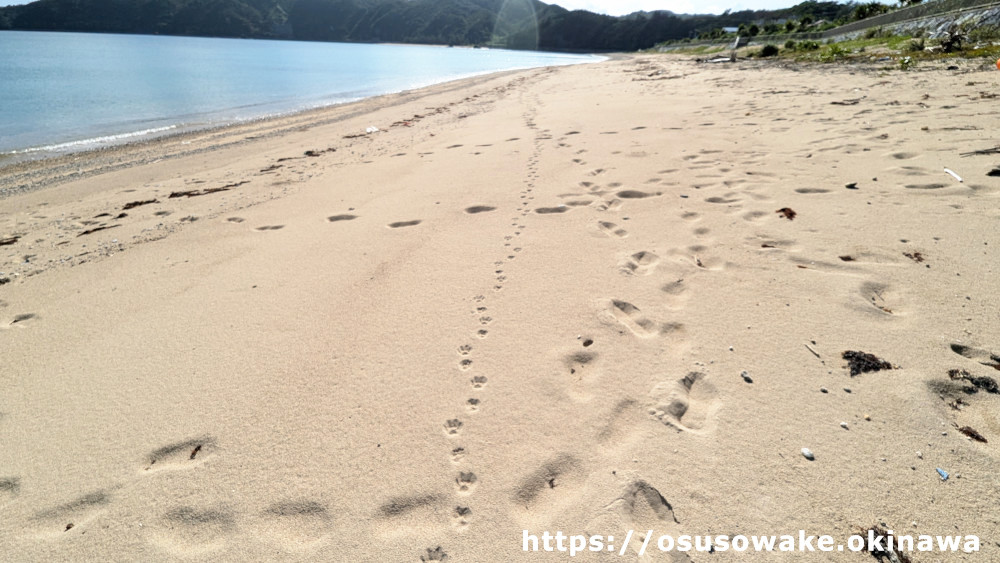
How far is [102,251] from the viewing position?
4156 mm

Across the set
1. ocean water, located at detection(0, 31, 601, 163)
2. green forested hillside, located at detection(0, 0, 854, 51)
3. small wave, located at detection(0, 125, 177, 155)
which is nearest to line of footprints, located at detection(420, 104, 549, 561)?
small wave, located at detection(0, 125, 177, 155)

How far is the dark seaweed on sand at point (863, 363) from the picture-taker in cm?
193

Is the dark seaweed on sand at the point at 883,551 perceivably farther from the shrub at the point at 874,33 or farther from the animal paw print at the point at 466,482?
the shrub at the point at 874,33

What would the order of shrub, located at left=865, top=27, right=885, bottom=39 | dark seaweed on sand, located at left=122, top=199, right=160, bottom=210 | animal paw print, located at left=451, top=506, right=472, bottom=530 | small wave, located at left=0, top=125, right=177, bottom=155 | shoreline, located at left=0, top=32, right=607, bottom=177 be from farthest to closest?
shrub, located at left=865, top=27, right=885, bottom=39
small wave, located at left=0, top=125, right=177, bottom=155
shoreline, located at left=0, top=32, right=607, bottom=177
dark seaweed on sand, located at left=122, top=199, right=160, bottom=210
animal paw print, located at left=451, top=506, right=472, bottom=530

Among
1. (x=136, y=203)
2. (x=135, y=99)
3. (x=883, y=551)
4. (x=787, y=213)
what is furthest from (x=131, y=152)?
(x=883, y=551)

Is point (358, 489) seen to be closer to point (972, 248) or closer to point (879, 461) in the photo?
point (879, 461)

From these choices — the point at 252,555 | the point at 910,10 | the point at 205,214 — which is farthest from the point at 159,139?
the point at 910,10

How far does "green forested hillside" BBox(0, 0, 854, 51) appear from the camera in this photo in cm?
8600

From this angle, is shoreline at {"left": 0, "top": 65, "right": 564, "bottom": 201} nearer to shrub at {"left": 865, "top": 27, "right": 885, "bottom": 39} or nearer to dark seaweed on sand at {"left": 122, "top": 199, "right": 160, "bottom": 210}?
dark seaweed on sand at {"left": 122, "top": 199, "right": 160, "bottom": 210}

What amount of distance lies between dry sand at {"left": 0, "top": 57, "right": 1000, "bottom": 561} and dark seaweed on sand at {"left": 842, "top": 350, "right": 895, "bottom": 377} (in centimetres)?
4

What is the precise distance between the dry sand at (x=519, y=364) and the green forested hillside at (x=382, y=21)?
71.8 m

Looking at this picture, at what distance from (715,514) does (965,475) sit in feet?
2.82

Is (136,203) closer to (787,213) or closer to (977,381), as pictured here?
(787,213)

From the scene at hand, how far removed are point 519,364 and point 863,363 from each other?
61.9 inches
